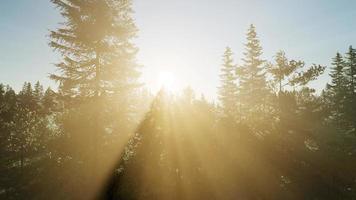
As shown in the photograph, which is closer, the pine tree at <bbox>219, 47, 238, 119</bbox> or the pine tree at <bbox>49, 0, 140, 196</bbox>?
the pine tree at <bbox>49, 0, 140, 196</bbox>

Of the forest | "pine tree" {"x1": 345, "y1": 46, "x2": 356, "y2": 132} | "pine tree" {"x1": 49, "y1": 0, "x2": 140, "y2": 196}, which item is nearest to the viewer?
the forest

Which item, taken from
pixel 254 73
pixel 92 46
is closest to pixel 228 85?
pixel 254 73

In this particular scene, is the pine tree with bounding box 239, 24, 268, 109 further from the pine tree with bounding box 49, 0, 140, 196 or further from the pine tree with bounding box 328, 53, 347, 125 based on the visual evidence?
the pine tree with bounding box 49, 0, 140, 196

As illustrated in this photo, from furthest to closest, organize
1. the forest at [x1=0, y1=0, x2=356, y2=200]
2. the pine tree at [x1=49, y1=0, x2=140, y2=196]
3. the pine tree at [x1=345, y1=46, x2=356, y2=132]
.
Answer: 1. the pine tree at [x1=345, y1=46, x2=356, y2=132]
2. the pine tree at [x1=49, y1=0, x2=140, y2=196]
3. the forest at [x1=0, y1=0, x2=356, y2=200]

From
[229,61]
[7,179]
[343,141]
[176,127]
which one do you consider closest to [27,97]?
[7,179]

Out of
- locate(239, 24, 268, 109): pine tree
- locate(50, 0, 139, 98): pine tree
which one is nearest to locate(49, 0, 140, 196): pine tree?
locate(50, 0, 139, 98): pine tree

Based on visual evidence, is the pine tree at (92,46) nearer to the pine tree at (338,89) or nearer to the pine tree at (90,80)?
the pine tree at (90,80)

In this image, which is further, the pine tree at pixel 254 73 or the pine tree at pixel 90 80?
the pine tree at pixel 254 73

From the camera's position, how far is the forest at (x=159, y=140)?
627 inches

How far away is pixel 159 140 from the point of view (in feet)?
49.2

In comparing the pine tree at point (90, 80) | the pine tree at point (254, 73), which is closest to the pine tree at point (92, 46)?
the pine tree at point (90, 80)

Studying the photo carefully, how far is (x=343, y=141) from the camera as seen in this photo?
2172 cm

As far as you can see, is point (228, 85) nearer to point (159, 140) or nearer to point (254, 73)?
point (254, 73)

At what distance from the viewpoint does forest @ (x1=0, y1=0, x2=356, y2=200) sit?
52.2 ft
